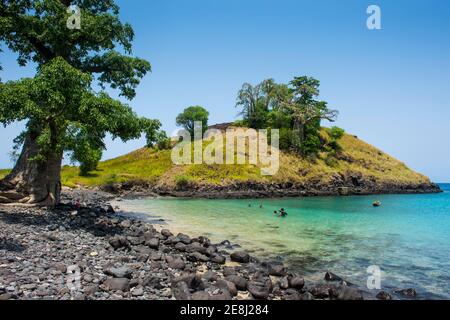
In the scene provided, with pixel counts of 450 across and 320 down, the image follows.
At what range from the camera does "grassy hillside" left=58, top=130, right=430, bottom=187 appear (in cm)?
7806

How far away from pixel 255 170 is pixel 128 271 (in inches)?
2937

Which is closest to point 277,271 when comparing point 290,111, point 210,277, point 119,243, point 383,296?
point 210,277

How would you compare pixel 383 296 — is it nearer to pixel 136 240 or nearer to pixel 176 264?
pixel 176 264

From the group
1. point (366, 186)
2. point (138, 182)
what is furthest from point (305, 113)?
point (138, 182)

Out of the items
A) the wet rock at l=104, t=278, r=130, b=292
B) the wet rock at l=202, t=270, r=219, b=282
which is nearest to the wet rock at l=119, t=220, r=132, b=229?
the wet rock at l=202, t=270, r=219, b=282

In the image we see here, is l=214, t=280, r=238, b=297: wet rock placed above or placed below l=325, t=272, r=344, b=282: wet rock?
above

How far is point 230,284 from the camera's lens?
12430 mm

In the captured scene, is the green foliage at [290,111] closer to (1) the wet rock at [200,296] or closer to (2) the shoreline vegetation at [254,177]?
(2) the shoreline vegetation at [254,177]

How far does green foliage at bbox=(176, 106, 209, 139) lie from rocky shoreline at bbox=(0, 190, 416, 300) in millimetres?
108873

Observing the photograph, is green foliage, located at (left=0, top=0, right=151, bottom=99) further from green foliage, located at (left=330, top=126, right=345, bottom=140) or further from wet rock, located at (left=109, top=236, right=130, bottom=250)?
green foliage, located at (left=330, top=126, right=345, bottom=140)

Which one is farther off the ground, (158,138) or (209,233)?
(158,138)

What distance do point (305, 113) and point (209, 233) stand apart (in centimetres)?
8725

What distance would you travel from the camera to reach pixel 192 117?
12875cm
